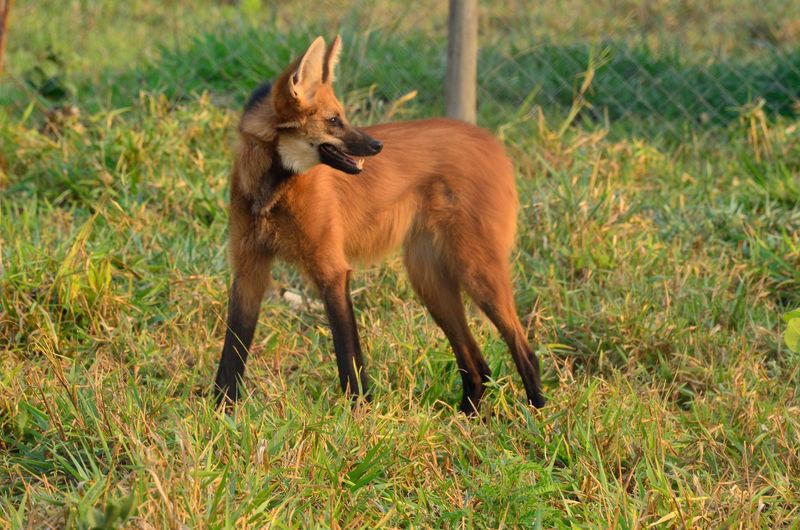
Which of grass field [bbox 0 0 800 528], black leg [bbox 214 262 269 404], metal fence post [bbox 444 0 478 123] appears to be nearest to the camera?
grass field [bbox 0 0 800 528]

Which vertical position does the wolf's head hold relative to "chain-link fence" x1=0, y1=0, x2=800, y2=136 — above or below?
above

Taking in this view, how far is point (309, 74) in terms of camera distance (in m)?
3.31

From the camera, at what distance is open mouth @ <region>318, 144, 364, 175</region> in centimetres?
329

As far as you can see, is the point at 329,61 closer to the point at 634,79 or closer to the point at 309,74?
the point at 309,74

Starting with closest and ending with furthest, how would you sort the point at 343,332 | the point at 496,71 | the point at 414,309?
Answer: the point at 343,332
the point at 414,309
the point at 496,71

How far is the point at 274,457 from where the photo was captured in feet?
9.00

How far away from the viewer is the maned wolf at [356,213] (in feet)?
10.9

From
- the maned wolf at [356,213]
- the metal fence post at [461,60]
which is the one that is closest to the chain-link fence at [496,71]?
the metal fence post at [461,60]

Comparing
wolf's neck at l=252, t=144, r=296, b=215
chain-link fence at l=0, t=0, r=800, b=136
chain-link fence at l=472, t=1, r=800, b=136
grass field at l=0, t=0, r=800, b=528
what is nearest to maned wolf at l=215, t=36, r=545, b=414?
wolf's neck at l=252, t=144, r=296, b=215

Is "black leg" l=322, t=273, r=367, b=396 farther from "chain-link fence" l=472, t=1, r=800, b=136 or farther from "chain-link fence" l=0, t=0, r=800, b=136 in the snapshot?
"chain-link fence" l=472, t=1, r=800, b=136

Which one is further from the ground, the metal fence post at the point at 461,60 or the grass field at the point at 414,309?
the metal fence post at the point at 461,60

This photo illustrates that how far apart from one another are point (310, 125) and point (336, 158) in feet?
0.43

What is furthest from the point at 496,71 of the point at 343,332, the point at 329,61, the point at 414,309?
the point at 343,332

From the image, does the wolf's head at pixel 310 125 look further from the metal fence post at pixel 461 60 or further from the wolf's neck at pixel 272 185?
the metal fence post at pixel 461 60
